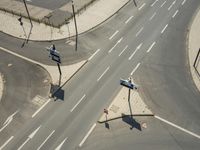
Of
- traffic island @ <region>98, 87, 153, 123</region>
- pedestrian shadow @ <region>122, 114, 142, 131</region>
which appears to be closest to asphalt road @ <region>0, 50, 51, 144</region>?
traffic island @ <region>98, 87, 153, 123</region>

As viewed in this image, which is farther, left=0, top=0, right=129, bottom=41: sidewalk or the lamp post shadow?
left=0, top=0, right=129, bottom=41: sidewalk

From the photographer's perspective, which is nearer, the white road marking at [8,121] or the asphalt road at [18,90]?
the white road marking at [8,121]

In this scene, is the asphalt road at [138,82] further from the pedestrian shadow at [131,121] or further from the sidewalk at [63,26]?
the sidewalk at [63,26]

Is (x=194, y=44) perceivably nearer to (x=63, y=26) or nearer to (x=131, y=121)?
(x=131, y=121)

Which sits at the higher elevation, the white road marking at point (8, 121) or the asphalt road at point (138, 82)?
the asphalt road at point (138, 82)

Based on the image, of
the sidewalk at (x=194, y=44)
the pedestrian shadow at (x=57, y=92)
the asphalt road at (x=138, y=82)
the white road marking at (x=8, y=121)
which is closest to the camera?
the asphalt road at (x=138, y=82)

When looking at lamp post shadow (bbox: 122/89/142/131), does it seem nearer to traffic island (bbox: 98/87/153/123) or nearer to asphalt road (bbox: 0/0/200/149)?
traffic island (bbox: 98/87/153/123)

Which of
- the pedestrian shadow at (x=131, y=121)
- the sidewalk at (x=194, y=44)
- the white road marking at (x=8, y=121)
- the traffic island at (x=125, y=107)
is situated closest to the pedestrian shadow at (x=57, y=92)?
the white road marking at (x=8, y=121)
